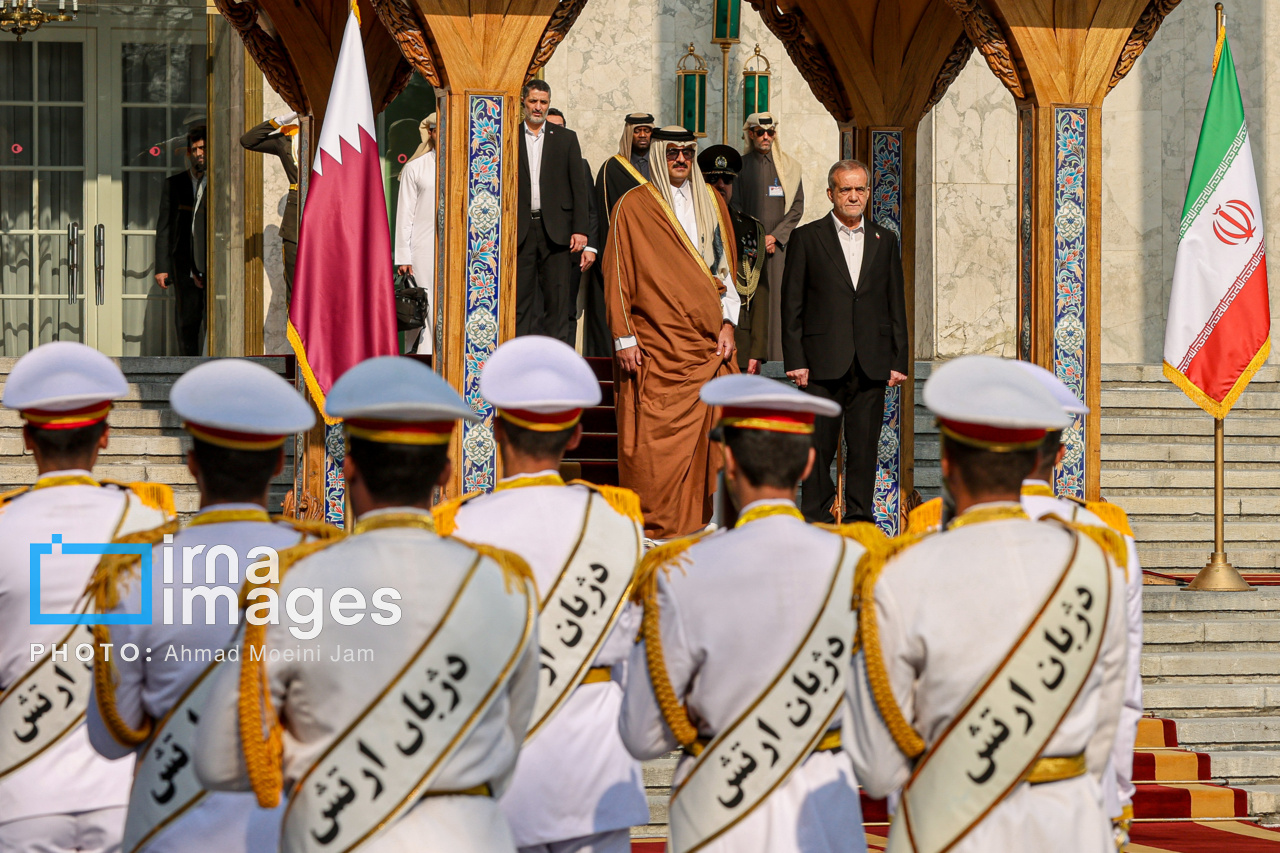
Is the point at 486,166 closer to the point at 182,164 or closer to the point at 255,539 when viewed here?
the point at 255,539

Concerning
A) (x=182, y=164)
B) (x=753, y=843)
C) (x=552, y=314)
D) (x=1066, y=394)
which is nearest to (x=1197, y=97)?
(x=552, y=314)

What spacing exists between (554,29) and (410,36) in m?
0.65

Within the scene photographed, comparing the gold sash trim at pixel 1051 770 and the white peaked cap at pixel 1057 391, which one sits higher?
the white peaked cap at pixel 1057 391

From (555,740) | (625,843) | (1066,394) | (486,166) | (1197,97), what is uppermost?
(1197,97)

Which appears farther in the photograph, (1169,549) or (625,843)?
(1169,549)

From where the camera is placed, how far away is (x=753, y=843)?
136 inches

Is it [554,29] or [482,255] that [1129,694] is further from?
[554,29]

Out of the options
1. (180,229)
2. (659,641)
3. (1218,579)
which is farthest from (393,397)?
(180,229)

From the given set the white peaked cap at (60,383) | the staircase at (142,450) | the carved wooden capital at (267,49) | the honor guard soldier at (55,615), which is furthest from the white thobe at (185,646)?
the carved wooden capital at (267,49)

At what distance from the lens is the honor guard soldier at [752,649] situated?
341 centimetres

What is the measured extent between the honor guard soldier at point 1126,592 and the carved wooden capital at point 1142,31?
4.37 m

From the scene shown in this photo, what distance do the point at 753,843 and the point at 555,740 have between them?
71 centimetres

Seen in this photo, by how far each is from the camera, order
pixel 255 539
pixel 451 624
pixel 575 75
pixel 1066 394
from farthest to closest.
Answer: pixel 575 75, pixel 1066 394, pixel 255 539, pixel 451 624

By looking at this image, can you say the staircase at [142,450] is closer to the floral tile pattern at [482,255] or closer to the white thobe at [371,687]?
the floral tile pattern at [482,255]
